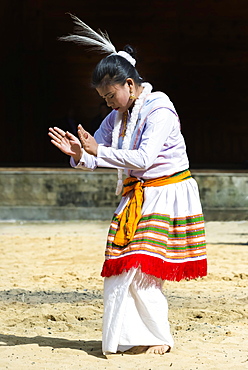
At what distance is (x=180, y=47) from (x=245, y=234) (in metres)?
6.17

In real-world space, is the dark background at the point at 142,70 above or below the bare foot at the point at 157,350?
above

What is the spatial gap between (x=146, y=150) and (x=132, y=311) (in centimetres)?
82

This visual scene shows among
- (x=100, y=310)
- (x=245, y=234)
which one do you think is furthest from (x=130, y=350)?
(x=245, y=234)

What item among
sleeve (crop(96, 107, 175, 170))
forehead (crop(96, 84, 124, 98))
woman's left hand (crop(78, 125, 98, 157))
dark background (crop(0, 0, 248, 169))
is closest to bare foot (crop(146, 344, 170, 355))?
sleeve (crop(96, 107, 175, 170))

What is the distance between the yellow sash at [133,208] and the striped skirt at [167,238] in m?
0.02

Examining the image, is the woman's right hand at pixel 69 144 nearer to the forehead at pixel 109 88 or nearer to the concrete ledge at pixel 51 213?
the forehead at pixel 109 88

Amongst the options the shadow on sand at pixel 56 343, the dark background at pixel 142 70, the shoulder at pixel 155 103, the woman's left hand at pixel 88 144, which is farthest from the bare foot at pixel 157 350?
the dark background at pixel 142 70

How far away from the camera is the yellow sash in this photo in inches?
157

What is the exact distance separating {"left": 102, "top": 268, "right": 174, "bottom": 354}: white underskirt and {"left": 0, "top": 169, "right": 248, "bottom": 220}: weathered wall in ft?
23.6

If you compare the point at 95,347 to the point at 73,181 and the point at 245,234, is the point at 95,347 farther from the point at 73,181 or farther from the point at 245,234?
the point at 73,181

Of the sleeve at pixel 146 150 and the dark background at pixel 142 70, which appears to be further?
the dark background at pixel 142 70

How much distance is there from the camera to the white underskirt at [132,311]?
395cm

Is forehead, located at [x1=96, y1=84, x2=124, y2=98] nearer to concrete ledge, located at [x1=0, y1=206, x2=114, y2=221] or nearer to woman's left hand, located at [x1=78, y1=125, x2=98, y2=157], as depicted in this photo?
woman's left hand, located at [x1=78, y1=125, x2=98, y2=157]

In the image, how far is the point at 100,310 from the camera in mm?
5402
